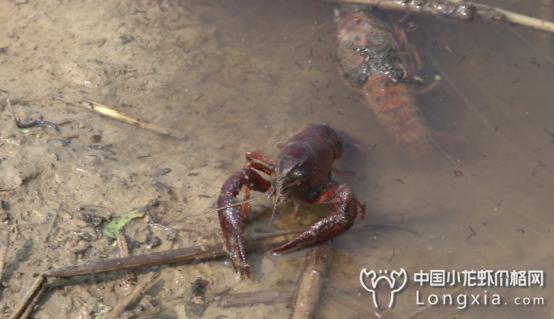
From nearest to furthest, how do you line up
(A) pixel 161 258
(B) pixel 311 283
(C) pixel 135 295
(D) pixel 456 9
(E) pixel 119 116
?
(C) pixel 135 295 < (A) pixel 161 258 < (B) pixel 311 283 < (E) pixel 119 116 < (D) pixel 456 9

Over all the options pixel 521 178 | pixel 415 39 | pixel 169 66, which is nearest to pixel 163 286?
pixel 169 66

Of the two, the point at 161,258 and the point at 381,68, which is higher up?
the point at 381,68

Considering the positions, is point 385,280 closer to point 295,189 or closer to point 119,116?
point 295,189

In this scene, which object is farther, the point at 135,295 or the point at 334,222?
the point at 334,222

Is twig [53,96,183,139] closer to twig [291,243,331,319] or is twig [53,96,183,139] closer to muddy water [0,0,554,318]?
muddy water [0,0,554,318]

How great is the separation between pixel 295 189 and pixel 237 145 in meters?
0.85

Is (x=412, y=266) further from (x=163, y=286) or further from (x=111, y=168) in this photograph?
(x=111, y=168)

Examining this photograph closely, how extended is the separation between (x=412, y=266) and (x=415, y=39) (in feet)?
9.62

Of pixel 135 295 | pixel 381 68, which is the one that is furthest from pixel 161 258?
pixel 381 68

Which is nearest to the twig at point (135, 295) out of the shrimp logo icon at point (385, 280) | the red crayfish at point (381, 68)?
the shrimp logo icon at point (385, 280)

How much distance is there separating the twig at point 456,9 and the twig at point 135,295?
3.81 m

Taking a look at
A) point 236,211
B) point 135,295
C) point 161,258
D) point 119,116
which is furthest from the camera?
point 119,116

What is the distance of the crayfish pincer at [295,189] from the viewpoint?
173 inches

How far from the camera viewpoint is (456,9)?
673 centimetres
